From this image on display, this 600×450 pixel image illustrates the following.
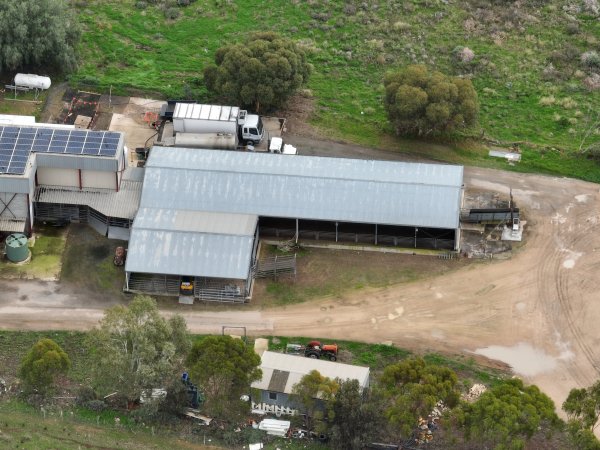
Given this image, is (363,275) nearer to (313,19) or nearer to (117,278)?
(117,278)

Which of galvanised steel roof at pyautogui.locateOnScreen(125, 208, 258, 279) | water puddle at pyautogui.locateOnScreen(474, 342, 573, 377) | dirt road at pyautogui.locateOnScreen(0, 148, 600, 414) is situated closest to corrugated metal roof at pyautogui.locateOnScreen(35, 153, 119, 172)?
galvanised steel roof at pyautogui.locateOnScreen(125, 208, 258, 279)

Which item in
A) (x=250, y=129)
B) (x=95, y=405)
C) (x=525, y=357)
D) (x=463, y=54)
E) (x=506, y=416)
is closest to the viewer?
(x=506, y=416)

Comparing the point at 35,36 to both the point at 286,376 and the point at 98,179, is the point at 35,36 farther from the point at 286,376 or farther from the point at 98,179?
the point at 286,376

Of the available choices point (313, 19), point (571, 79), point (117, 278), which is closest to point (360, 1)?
point (313, 19)

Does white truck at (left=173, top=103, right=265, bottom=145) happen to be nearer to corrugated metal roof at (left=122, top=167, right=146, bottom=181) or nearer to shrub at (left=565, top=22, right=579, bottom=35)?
corrugated metal roof at (left=122, top=167, right=146, bottom=181)

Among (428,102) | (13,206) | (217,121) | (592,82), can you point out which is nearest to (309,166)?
(217,121)

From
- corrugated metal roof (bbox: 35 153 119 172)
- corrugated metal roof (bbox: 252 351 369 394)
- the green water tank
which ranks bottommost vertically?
the green water tank
